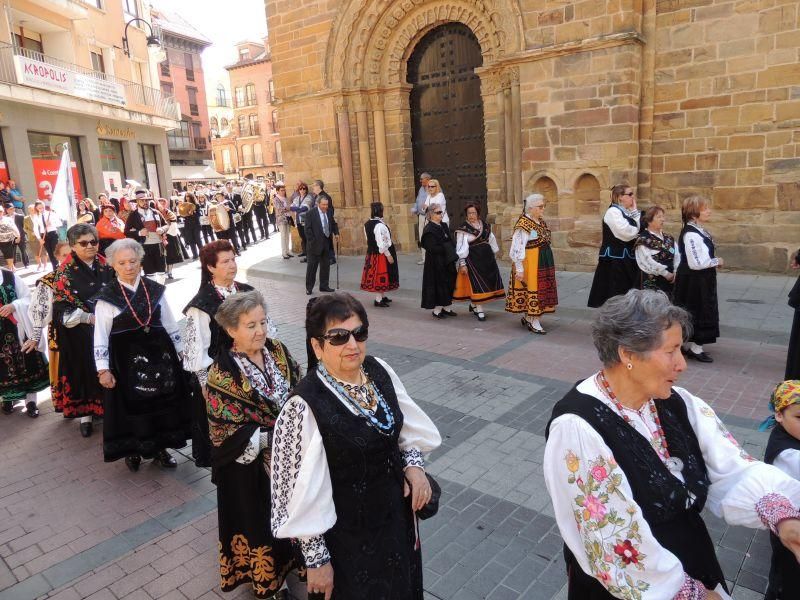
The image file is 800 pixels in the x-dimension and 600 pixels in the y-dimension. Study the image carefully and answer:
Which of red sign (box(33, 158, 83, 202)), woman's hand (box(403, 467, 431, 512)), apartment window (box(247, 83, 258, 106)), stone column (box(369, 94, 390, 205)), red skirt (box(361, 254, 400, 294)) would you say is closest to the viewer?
woman's hand (box(403, 467, 431, 512))

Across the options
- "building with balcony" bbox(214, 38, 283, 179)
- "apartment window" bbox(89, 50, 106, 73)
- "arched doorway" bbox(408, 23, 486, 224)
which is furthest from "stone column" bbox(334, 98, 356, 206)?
"building with balcony" bbox(214, 38, 283, 179)

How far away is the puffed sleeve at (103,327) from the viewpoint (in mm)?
4223

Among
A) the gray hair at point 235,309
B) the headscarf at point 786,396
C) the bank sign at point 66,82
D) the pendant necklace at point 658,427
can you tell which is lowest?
the headscarf at point 786,396

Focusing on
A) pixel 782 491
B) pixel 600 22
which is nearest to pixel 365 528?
pixel 782 491

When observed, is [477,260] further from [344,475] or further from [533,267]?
[344,475]

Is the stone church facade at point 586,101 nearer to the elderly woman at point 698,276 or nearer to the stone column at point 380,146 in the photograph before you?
the stone column at point 380,146

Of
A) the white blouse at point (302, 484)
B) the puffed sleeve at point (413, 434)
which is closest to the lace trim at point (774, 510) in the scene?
the puffed sleeve at point (413, 434)

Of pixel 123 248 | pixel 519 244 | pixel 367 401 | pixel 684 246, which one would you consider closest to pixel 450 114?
pixel 519 244

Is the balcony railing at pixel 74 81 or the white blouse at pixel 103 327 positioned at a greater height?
the balcony railing at pixel 74 81

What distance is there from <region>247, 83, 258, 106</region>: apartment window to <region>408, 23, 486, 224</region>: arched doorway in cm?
4742

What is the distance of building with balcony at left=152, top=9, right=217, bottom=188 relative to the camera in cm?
4341

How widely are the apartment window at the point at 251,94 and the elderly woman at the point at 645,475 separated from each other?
59739 millimetres

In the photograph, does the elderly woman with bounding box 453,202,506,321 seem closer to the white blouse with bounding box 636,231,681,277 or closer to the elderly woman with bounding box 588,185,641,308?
the elderly woman with bounding box 588,185,641,308

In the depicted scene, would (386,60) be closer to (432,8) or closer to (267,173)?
(432,8)
